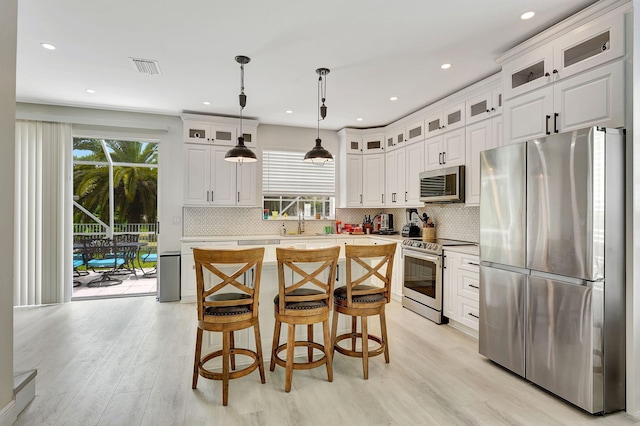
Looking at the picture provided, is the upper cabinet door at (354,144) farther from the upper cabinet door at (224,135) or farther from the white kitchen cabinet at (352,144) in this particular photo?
the upper cabinet door at (224,135)

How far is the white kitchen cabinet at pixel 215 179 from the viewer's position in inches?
208

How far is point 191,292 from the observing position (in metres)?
5.05

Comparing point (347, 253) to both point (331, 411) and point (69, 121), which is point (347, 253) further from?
point (69, 121)

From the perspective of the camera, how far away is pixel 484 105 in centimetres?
387

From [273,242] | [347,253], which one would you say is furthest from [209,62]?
[273,242]

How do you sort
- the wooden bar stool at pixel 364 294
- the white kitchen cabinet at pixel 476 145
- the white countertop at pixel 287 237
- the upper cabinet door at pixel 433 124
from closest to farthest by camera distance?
1. the wooden bar stool at pixel 364 294
2. the white kitchen cabinet at pixel 476 145
3. the upper cabinet door at pixel 433 124
4. the white countertop at pixel 287 237

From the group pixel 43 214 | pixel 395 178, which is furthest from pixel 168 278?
pixel 395 178

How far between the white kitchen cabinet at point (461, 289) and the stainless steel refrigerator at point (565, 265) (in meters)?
0.70

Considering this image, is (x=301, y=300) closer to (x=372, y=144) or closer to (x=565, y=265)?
(x=565, y=265)

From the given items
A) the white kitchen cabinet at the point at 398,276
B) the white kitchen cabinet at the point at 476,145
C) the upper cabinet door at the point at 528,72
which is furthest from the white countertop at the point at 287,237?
the upper cabinet door at the point at 528,72

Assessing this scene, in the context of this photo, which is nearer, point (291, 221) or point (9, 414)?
point (9, 414)

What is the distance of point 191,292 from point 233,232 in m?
1.20

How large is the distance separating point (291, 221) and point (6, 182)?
4.26 m

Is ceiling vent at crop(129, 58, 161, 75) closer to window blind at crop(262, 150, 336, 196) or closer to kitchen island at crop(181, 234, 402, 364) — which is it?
kitchen island at crop(181, 234, 402, 364)
